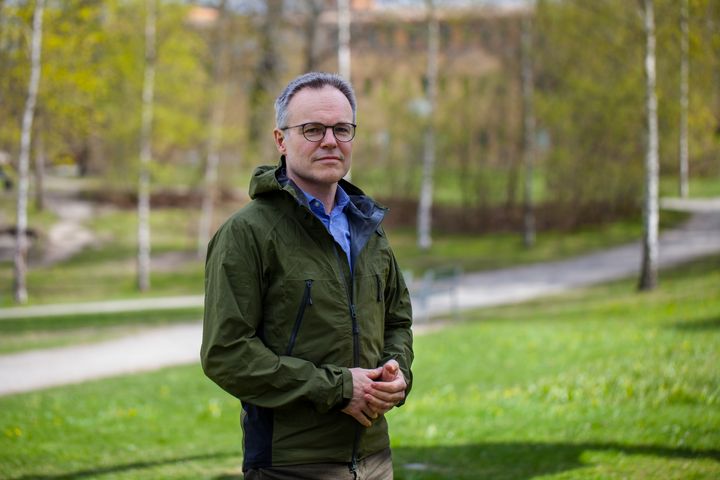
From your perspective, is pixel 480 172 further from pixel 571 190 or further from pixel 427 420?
pixel 427 420

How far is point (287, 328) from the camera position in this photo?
3.29 metres

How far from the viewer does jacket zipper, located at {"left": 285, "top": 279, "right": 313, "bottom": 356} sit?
3.28 metres

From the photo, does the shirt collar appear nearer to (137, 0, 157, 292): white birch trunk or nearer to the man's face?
the man's face

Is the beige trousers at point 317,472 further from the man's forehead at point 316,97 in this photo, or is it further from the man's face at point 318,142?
the man's forehead at point 316,97

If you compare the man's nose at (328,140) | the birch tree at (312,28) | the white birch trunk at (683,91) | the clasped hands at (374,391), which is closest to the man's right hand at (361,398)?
the clasped hands at (374,391)

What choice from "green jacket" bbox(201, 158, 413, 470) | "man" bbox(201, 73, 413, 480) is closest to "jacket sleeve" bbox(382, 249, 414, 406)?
"man" bbox(201, 73, 413, 480)

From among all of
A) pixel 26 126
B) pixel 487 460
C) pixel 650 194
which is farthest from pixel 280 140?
pixel 26 126

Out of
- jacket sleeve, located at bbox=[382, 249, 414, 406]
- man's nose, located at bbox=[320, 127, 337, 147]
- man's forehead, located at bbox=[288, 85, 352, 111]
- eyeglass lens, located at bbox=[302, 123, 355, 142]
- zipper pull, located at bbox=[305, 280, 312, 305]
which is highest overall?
man's forehead, located at bbox=[288, 85, 352, 111]

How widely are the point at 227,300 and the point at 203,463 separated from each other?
14.4 ft

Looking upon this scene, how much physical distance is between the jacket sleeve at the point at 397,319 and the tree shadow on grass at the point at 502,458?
2.71 meters

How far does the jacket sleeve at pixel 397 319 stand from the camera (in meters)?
3.63

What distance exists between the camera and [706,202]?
39.9 m

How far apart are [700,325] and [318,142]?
9.87 meters

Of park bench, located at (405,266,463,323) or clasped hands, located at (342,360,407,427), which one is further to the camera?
park bench, located at (405,266,463,323)
